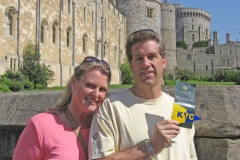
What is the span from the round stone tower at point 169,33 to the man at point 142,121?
48266 millimetres

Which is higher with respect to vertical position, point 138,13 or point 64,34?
point 138,13

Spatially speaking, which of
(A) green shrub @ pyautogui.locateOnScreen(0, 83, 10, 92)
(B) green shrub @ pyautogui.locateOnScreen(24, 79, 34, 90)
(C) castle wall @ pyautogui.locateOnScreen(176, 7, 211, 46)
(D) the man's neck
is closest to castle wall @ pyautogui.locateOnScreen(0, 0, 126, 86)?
(B) green shrub @ pyautogui.locateOnScreen(24, 79, 34, 90)

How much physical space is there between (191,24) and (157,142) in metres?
103

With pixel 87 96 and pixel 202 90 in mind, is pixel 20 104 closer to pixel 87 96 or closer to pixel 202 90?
pixel 87 96

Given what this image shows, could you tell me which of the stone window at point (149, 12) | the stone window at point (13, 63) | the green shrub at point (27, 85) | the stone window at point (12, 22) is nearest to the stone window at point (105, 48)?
the stone window at point (149, 12)

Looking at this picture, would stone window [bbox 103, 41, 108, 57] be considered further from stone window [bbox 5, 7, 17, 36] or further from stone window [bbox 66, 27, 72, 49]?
stone window [bbox 5, 7, 17, 36]

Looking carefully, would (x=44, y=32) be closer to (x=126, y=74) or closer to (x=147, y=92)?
(x=126, y=74)

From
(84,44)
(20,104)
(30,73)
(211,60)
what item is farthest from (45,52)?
(211,60)

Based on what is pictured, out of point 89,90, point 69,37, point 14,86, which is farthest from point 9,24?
point 89,90

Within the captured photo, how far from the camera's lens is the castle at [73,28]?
18.8 m

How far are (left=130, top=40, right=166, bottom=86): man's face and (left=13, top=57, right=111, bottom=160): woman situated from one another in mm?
265

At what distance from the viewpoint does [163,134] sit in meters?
2.19

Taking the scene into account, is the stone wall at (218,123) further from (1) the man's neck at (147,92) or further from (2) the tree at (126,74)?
(2) the tree at (126,74)

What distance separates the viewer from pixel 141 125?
7.61ft
